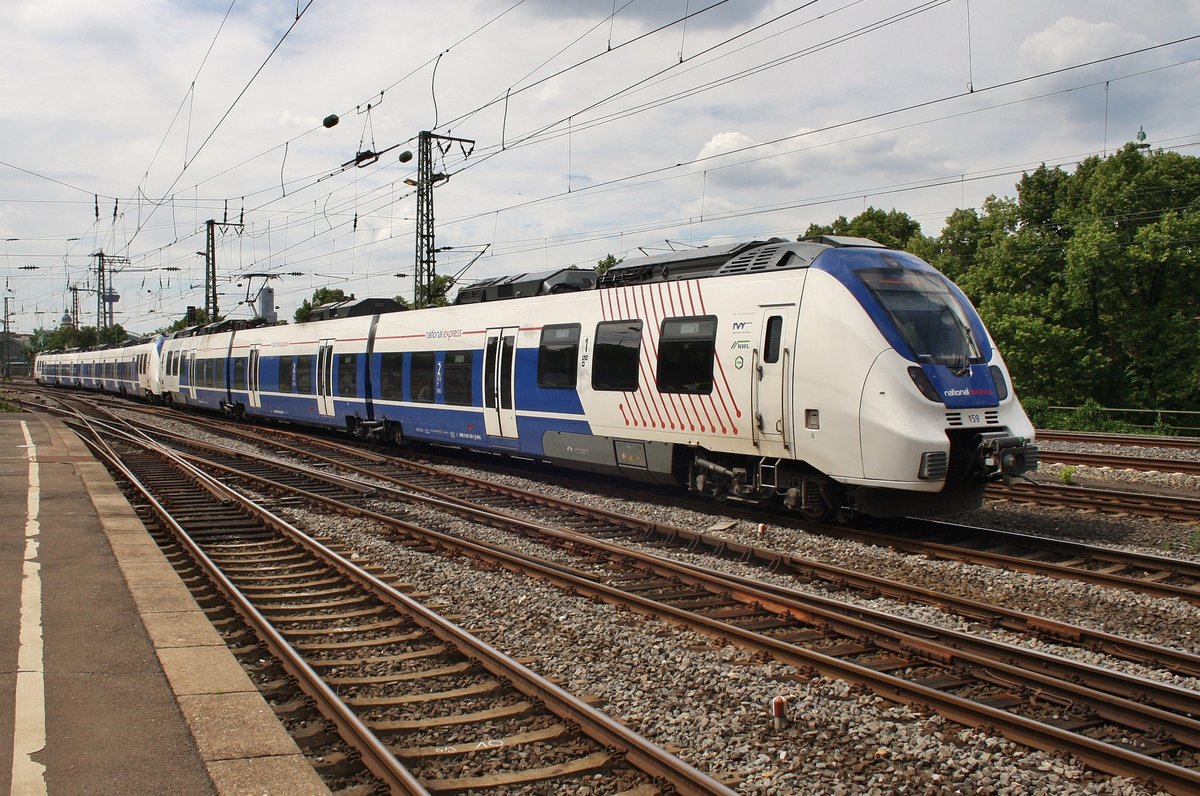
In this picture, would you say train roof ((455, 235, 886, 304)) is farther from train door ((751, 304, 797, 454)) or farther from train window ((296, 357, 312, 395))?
train window ((296, 357, 312, 395))

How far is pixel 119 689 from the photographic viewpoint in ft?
18.0

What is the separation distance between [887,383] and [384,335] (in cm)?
1305

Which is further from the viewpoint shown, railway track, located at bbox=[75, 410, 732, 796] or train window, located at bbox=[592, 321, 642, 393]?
train window, located at bbox=[592, 321, 642, 393]

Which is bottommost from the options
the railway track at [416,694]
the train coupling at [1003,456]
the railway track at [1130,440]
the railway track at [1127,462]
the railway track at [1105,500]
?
the railway track at [416,694]

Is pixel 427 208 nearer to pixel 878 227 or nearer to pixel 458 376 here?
pixel 458 376

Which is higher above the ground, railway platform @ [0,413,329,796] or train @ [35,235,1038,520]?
train @ [35,235,1038,520]

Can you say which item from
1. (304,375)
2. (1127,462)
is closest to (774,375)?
(1127,462)

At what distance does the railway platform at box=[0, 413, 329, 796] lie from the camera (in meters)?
4.34

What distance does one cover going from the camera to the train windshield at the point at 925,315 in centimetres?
969

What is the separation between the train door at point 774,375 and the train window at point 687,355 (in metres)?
0.80

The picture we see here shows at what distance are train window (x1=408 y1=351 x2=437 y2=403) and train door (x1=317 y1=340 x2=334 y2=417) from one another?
446 centimetres

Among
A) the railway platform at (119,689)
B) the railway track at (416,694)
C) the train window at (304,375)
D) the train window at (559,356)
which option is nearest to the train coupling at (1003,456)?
the railway track at (416,694)

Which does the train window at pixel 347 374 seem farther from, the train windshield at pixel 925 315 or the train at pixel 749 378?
the train windshield at pixel 925 315

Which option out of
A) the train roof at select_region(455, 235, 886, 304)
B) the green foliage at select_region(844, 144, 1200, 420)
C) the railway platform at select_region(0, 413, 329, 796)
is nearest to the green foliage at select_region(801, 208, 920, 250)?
the green foliage at select_region(844, 144, 1200, 420)
